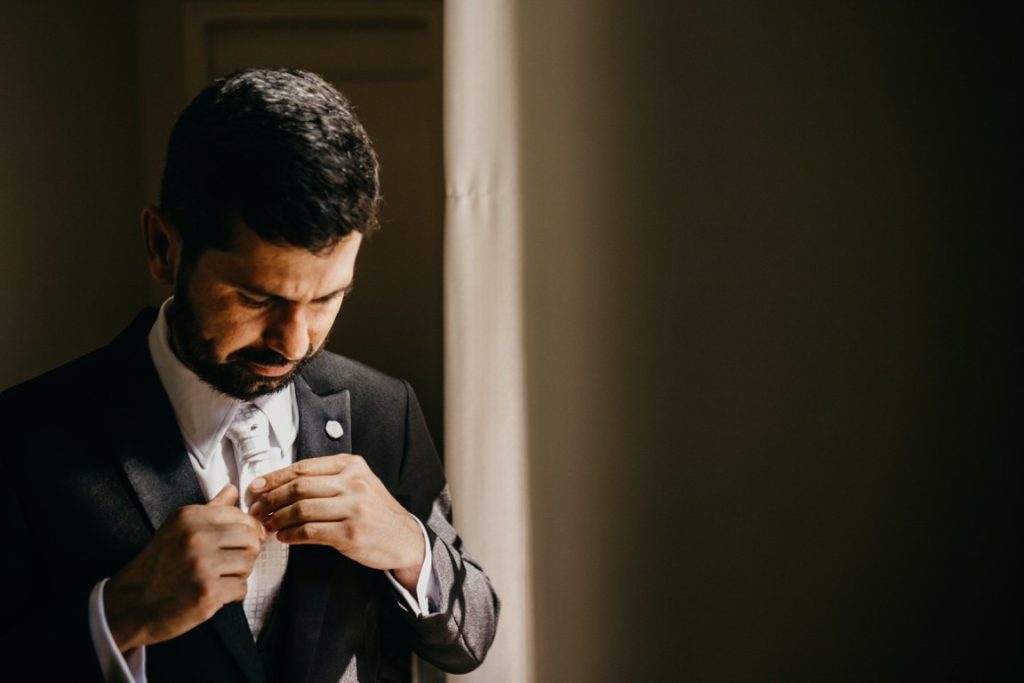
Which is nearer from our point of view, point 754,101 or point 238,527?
point 238,527

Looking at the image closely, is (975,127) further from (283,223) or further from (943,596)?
(283,223)

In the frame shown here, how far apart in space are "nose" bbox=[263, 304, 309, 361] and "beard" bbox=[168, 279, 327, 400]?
2cm

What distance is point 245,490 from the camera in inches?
30.0

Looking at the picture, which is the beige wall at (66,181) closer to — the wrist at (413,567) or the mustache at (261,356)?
the mustache at (261,356)

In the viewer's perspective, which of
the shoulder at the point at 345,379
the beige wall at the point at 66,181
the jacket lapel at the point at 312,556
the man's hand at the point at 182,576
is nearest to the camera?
the man's hand at the point at 182,576

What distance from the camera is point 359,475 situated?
74cm

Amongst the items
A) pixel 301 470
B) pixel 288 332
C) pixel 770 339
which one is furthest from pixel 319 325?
pixel 770 339

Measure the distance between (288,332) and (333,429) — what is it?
187mm

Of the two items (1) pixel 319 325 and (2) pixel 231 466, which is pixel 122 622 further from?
(1) pixel 319 325

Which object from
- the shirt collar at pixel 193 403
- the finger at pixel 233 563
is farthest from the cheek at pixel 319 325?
the finger at pixel 233 563

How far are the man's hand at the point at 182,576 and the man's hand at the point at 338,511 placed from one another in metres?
0.03

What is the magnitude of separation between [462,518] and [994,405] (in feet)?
2.42

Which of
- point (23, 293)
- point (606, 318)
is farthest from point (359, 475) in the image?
point (23, 293)

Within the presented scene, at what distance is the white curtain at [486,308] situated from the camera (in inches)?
36.4
